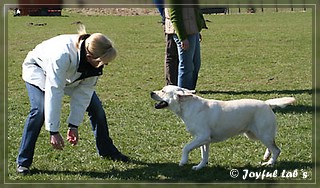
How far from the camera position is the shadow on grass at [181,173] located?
513cm

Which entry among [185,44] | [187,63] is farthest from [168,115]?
[185,44]

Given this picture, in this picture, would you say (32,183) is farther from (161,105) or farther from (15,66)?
(15,66)

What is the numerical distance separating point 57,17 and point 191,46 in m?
23.3

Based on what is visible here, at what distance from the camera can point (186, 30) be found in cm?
752

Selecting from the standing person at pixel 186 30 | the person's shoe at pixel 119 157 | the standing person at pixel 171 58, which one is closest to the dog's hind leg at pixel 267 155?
the person's shoe at pixel 119 157

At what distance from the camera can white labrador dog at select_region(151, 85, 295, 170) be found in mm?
5254

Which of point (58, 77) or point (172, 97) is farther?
point (172, 97)

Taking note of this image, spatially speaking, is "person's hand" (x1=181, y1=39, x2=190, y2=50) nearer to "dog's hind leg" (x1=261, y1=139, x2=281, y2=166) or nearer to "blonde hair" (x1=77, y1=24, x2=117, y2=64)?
"dog's hind leg" (x1=261, y1=139, x2=281, y2=166)

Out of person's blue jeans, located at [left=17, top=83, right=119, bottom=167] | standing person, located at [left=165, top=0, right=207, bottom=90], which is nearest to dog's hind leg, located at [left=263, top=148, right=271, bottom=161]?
person's blue jeans, located at [left=17, top=83, right=119, bottom=167]

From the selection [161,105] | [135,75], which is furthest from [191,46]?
[135,75]

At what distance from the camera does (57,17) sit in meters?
30.0

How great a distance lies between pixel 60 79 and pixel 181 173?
53.6 inches

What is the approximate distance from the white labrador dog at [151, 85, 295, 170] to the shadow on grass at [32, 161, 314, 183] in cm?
10

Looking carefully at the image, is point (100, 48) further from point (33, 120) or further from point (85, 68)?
point (33, 120)
